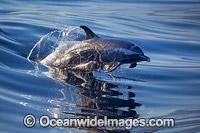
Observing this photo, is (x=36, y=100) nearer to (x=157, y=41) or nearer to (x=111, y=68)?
(x=111, y=68)

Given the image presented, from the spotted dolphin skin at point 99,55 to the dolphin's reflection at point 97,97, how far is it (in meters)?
0.26

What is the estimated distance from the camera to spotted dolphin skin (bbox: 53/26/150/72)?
7.24 m

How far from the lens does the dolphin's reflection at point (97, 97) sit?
18.2 feet

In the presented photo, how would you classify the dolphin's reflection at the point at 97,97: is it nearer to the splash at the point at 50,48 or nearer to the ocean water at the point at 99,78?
the ocean water at the point at 99,78

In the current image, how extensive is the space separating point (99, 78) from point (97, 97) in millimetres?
1438

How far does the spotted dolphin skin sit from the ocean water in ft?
0.99

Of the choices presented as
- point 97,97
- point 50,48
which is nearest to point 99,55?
point 97,97

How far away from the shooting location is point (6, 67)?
7801 mm

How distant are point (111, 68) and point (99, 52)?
54cm

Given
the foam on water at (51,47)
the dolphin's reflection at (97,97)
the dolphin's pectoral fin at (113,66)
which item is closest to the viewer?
the dolphin's reflection at (97,97)

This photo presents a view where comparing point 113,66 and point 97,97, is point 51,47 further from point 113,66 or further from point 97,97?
point 97,97

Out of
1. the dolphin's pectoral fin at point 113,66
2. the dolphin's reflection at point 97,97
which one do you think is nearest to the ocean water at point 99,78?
the dolphin's reflection at point 97,97

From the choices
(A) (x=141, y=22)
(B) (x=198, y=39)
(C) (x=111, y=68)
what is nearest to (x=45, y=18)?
(A) (x=141, y=22)

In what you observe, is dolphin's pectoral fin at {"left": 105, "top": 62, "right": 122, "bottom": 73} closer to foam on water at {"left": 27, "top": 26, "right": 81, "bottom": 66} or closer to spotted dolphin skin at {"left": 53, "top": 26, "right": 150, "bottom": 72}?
spotted dolphin skin at {"left": 53, "top": 26, "right": 150, "bottom": 72}
